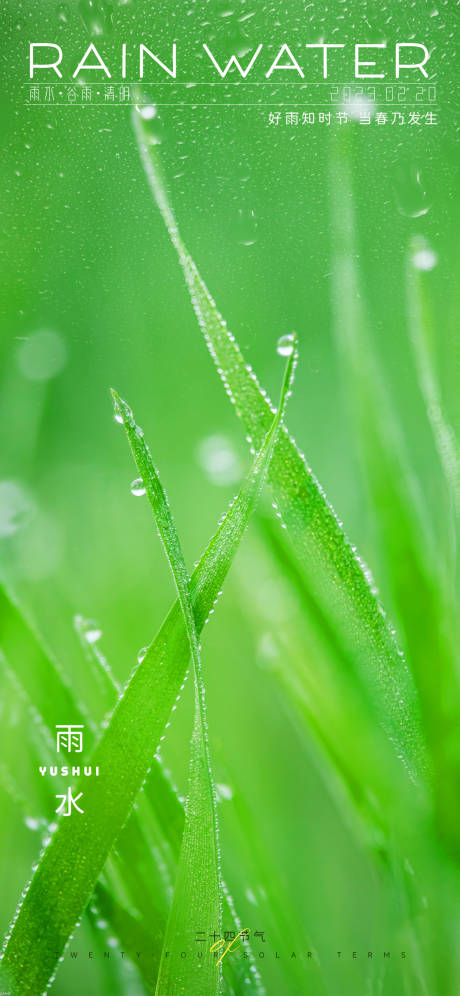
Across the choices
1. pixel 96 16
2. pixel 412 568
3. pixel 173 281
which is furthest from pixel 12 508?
pixel 96 16

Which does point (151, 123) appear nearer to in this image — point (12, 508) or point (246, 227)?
point (246, 227)

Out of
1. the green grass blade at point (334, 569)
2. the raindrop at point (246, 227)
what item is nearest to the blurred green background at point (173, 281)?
the raindrop at point (246, 227)

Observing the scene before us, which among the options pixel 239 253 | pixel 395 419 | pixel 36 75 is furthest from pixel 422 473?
pixel 36 75

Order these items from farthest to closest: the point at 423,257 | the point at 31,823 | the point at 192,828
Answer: the point at 423,257 < the point at 31,823 < the point at 192,828

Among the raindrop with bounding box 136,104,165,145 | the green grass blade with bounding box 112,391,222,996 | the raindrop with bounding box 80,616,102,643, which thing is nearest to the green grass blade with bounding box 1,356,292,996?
the green grass blade with bounding box 112,391,222,996

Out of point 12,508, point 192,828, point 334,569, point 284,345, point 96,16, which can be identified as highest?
point 96,16

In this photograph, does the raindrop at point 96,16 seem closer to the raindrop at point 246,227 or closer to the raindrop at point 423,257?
the raindrop at point 246,227
